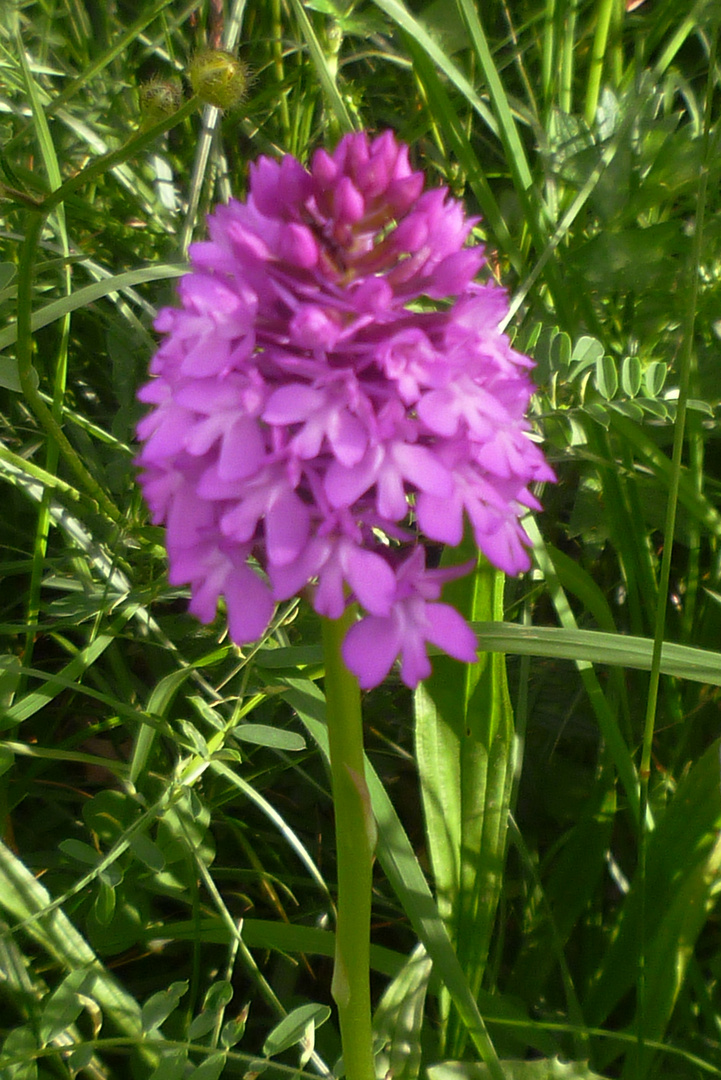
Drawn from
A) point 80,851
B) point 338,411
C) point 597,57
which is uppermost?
point 597,57

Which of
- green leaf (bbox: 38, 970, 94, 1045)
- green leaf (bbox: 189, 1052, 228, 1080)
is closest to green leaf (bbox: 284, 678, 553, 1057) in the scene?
green leaf (bbox: 189, 1052, 228, 1080)

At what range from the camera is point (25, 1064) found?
3.13 ft

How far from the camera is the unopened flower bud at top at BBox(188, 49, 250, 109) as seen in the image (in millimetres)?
922

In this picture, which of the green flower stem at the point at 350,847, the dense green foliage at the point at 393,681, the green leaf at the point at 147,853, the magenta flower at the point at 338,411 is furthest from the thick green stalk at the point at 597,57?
the green leaf at the point at 147,853

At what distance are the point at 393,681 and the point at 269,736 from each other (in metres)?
0.37

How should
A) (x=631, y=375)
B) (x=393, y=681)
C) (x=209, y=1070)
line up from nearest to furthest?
(x=209, y=1070) → (x=631, y=375) → (x=393, y=681)

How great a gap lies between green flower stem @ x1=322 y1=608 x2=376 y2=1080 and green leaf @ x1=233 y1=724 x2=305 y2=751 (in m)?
0.26

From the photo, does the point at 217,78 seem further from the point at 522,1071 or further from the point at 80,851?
the point at 522,1071

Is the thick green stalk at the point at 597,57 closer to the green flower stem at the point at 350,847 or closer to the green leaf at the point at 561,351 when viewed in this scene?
the green leaf at the point at 561,351

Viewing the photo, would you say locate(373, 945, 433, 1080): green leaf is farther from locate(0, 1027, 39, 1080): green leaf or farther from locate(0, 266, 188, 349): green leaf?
Result: locate(0, 266, 188, 349): green leaf

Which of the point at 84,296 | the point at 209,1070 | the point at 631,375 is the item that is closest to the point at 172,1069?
the point at 209,1070

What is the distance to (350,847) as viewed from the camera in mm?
789

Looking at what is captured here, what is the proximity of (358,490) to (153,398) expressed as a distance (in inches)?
9.1

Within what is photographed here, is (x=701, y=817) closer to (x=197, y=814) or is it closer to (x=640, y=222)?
(x=197, y=814)
